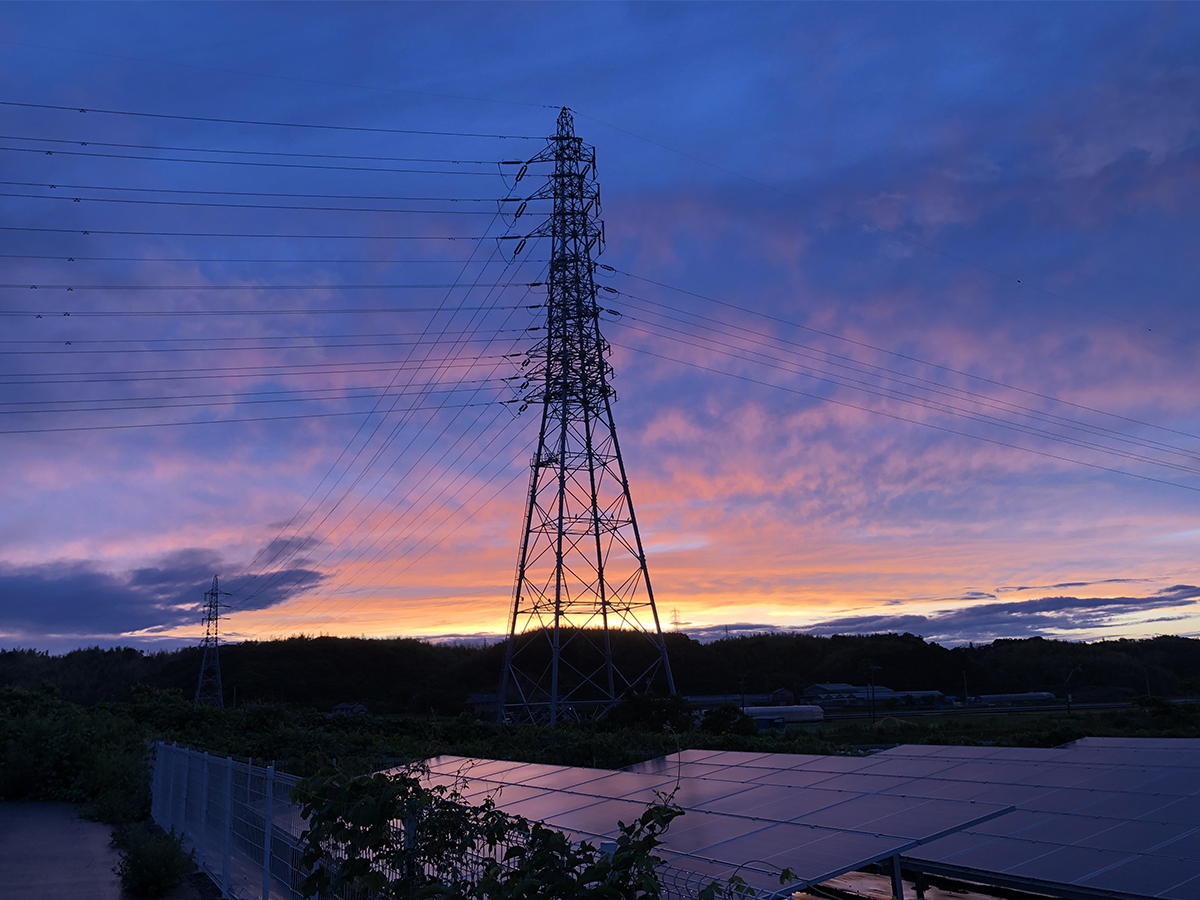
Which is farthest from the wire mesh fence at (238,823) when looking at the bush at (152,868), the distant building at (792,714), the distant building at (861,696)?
the distant building at (861,696)

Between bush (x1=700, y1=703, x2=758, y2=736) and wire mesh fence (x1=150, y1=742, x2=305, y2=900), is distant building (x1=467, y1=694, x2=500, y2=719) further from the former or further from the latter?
wire mesh fence (x1=150, y1=742, x2=305, y2=900)

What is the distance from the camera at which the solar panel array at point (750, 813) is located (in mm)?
7402

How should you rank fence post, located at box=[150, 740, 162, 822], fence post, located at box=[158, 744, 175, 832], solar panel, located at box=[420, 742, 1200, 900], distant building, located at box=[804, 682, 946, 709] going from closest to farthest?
solar panel, located at box=[420, 742, 1200, 900] → fence post, located at box=[158, 744, 175, 832] → fence post, located at box=[150, 740, 162, 822] → distant building, located at box=[804, 682, 946, 709]

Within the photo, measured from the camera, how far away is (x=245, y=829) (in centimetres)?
1042

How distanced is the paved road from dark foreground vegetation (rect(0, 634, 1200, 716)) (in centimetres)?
5473

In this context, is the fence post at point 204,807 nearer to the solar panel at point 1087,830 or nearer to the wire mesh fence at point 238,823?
the wire mesh fence at point 238,823

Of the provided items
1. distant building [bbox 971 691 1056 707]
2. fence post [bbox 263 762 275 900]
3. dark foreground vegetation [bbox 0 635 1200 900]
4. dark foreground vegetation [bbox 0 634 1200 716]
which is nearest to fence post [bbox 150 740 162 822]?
dark foreground vegetation [bbox 0 635 1200 900]

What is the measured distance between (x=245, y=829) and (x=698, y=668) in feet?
325

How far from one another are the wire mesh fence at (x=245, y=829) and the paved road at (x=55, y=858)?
1.35 m

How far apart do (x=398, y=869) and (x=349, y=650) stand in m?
92.7

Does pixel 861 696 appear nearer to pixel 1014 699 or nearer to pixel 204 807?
pixel 1014 699

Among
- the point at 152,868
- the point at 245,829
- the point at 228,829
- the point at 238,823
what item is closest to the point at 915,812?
the point at 245,829

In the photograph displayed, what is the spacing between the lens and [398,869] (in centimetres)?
566

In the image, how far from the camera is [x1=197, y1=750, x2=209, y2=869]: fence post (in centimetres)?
1285
